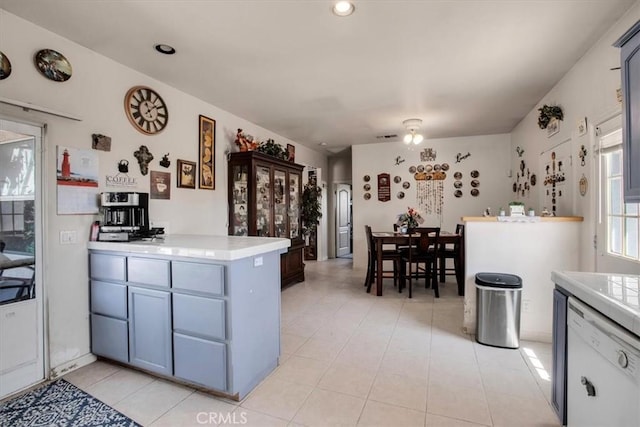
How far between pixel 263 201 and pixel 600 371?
3.82m

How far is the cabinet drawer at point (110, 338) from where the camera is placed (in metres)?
2.38

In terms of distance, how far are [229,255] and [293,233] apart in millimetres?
3427

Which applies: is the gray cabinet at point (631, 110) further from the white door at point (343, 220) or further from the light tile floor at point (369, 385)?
the white door at point (343, 220)

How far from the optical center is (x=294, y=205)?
5426 mm

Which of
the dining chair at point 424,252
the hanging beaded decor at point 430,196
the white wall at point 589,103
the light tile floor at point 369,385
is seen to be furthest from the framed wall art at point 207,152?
the hanging beaded decor at point 430,196

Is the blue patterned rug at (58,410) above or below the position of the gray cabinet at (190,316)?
below

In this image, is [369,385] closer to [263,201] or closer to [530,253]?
[530,253]

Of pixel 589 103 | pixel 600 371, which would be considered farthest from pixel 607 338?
pixel 589 103

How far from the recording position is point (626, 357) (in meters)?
1.06

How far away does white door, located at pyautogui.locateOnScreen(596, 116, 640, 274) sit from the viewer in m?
2.15

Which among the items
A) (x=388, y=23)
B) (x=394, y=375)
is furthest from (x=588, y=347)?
(x=388, y=23)

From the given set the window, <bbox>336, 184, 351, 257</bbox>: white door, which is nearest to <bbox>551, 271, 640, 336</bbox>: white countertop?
the window

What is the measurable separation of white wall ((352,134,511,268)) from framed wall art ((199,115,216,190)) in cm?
328

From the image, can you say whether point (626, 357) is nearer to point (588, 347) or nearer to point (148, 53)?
point (588, 347)
